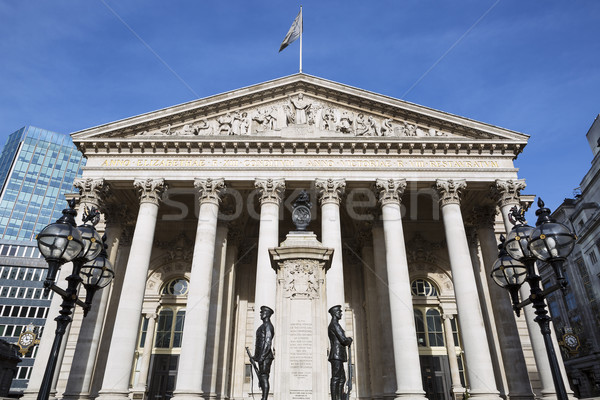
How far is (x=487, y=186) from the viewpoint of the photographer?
80.9ft

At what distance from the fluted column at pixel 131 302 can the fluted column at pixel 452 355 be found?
60.5ft

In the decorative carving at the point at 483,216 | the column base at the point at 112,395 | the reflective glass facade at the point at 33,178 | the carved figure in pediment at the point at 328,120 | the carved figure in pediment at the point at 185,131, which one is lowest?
the column base at the point at 112,395

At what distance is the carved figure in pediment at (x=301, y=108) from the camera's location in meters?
25.9

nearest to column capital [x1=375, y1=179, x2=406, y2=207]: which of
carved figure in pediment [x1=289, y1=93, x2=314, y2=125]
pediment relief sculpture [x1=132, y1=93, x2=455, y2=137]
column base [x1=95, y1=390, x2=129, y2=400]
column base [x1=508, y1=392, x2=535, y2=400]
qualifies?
pediment relief sculpture [x1=132, y1=93, x2=455, y2=137]

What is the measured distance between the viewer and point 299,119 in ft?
85.0

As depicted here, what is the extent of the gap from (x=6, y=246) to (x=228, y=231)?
5845cm

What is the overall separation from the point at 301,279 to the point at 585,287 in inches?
1945

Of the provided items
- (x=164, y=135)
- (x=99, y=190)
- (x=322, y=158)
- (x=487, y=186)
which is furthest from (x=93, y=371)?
(x=487, y=186)

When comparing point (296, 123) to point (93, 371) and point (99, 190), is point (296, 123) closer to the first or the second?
point (99, 190)

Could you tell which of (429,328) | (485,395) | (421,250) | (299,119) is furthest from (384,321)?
(299,119)

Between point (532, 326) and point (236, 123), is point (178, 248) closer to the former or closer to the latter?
point (236, 123)

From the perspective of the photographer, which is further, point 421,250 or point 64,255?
point 421,250

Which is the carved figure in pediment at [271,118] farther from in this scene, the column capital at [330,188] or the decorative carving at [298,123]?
the column capital at [330,188]

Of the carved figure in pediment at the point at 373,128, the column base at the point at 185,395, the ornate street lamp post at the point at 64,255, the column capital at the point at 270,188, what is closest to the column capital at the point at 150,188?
the column capital at the point at 270,188
